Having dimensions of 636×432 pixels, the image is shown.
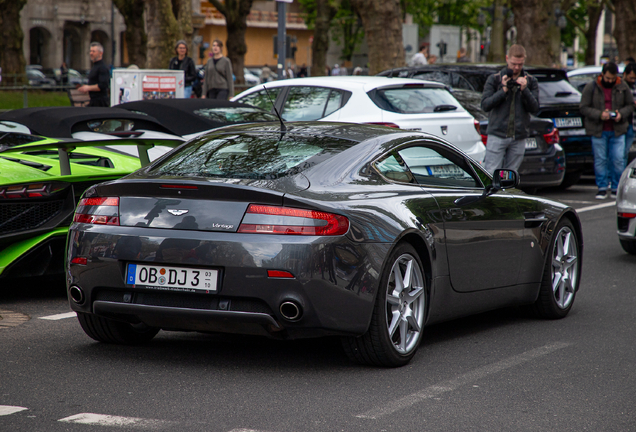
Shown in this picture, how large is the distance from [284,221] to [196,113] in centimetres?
601

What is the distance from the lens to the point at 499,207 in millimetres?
6023

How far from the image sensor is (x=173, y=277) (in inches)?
183

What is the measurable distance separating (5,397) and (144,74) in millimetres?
12786

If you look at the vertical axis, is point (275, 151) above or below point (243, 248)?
above

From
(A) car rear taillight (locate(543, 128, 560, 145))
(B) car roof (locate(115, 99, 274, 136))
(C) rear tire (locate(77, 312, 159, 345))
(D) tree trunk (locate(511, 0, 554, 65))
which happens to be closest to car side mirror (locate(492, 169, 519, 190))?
(C) rear tire (locate(77, 312, 159, 345))

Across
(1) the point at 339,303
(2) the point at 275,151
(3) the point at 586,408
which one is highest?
(2) the point at 275,151

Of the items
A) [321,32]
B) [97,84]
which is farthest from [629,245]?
[321,32]

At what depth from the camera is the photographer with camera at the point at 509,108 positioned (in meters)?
11.2

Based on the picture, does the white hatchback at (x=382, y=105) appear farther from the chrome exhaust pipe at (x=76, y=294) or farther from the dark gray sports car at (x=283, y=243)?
the chrome exhaust pipe at (x=76, y=294)

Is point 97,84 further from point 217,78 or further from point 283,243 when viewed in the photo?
point 283,243

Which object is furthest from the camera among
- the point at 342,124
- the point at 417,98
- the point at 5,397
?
the point at 417,98

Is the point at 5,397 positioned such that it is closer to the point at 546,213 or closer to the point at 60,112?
the point at 546,213

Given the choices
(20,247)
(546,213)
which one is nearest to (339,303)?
(546,213)

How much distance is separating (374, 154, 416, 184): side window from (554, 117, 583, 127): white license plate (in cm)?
972
